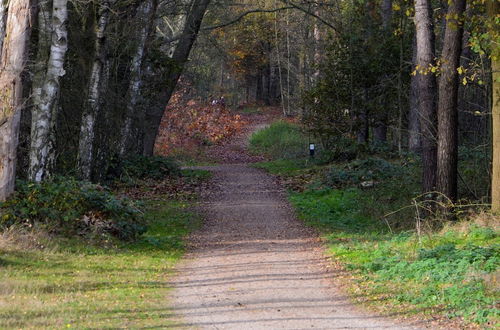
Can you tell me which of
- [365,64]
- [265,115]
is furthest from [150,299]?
[265,115]

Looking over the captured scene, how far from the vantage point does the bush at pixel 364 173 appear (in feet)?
76.3

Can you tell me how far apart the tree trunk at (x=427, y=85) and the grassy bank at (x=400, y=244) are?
137 cm

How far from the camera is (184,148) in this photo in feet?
139

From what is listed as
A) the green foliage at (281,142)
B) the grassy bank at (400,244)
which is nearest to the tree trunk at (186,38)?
the grassy bank at (400,244)

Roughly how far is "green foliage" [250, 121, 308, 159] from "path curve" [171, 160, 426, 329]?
59.5ft

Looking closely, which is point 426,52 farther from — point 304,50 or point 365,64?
point 304,50

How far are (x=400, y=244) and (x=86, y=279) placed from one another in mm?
5454

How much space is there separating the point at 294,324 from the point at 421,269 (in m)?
3.01

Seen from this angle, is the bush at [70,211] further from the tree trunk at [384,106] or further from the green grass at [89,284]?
the tree trunk at [384,106]

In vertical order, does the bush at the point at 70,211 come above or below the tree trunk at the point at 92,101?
below

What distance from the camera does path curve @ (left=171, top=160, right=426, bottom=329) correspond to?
930 cm

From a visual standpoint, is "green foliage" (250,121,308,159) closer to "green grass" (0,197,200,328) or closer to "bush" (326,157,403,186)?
"bush" (326,157,403,186)

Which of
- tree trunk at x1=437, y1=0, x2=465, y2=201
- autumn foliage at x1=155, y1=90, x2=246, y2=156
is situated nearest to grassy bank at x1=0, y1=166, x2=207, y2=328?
tree trunk at x1=437, y1=0, x2=465, y2=201

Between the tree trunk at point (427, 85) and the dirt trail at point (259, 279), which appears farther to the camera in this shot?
the tree trunk at point (427, 85)
